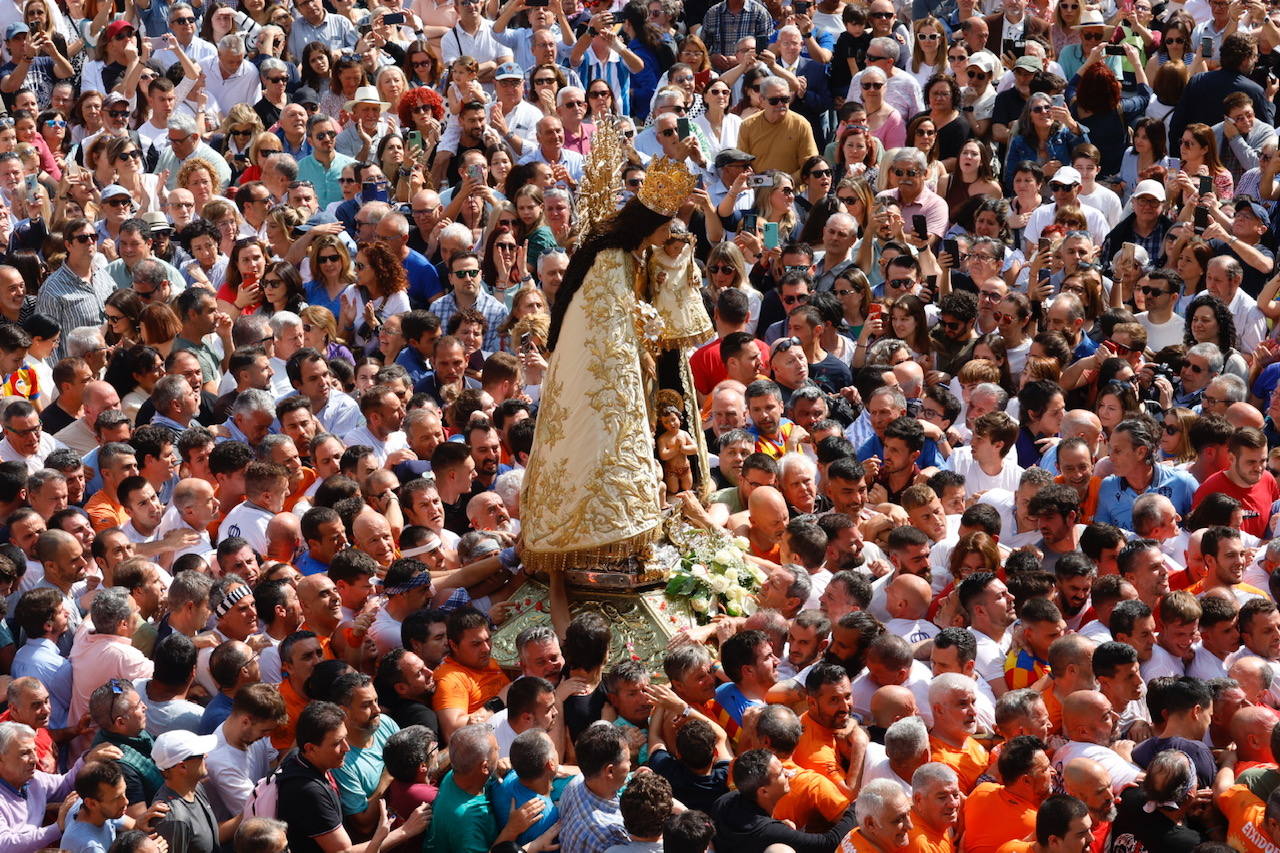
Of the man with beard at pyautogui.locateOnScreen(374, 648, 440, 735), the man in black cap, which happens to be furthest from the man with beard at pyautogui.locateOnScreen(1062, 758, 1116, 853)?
the man in black cap

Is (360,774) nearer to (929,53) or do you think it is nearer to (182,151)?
(182,151)

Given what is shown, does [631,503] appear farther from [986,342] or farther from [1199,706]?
[986,342]

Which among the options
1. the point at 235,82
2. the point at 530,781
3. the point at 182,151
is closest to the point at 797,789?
the point at 530,781

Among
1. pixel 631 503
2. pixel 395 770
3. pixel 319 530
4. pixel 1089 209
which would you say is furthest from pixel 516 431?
pixel 1089 209

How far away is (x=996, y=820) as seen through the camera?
32.7 ft

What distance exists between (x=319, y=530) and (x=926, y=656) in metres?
3.23

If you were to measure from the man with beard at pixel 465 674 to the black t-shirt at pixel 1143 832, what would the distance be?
296cm

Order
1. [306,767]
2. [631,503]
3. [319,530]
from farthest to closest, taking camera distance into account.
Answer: [319,530]
[631,503]
[306,767]

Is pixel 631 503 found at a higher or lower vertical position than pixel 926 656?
higher

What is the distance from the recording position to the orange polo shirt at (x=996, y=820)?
9.93 meters

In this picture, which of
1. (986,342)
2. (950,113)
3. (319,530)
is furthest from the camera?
(950,113)

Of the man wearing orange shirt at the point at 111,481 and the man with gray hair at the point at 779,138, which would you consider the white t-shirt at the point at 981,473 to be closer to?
the man wearing orange shirt at the point at 111,481

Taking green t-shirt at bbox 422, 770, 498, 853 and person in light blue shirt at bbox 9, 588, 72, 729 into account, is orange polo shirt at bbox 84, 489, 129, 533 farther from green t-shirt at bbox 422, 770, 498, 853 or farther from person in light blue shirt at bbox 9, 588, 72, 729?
green t-shirt at bbox 422, 770, 498, 853

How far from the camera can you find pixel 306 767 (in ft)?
33.1
